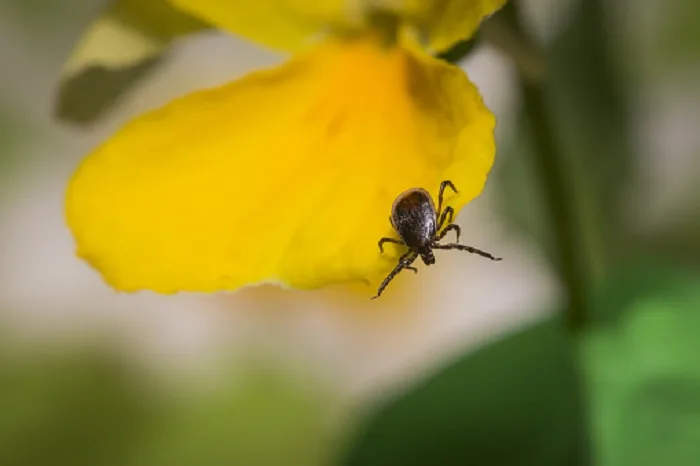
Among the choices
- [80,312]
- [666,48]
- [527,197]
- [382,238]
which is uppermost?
[666,48]

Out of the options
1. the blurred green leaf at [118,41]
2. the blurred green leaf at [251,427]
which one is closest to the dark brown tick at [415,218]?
the blurred green leaf at [118,41]

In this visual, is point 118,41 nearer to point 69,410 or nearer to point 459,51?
point 459,51

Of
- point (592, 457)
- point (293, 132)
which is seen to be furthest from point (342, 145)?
point (592, 457)

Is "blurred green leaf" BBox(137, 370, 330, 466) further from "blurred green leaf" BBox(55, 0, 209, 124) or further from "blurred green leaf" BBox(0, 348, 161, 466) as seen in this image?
"blurred green leaf" BBox(55, 0, 209, 124)

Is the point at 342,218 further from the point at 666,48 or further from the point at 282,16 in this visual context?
Result: the point at 666,48

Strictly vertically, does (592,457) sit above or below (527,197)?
below

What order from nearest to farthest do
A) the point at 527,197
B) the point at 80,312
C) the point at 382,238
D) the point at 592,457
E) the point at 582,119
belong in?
the point at 382,238
the point at 592,457
the point at 582,119
the point at 527,197
the point at 80,312

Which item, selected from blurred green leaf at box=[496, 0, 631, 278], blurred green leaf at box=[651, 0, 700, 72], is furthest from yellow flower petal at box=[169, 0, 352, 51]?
blurred green leaf at box=[651, 0, 700, 72]
